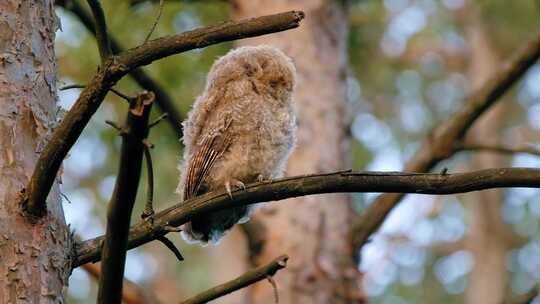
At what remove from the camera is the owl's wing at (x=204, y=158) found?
121 inches

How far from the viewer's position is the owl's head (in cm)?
328

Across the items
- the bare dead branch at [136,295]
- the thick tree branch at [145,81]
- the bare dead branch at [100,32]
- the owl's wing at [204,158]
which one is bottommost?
the bare dead branch at [100,32]

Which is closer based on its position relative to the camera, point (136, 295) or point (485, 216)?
point (136, 295)

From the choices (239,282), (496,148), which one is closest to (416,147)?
(496,148)

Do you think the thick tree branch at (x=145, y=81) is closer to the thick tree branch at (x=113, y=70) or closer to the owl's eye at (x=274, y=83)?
the owl's eye at (x=274, y=83)

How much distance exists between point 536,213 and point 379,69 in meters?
2.64

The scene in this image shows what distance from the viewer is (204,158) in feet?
10.1

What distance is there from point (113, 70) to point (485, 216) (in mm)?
7924

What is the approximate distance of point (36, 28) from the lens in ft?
7.79

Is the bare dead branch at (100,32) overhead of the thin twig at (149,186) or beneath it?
overhead

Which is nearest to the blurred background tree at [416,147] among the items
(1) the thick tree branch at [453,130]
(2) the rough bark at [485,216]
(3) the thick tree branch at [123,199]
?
(2) the rough bark at [485,216]

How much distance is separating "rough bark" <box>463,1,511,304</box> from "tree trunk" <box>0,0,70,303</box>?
6.26 metres

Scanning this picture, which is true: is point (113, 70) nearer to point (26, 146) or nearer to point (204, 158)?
point (26, 146)

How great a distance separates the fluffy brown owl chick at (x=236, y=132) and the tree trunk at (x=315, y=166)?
41.8 inches
